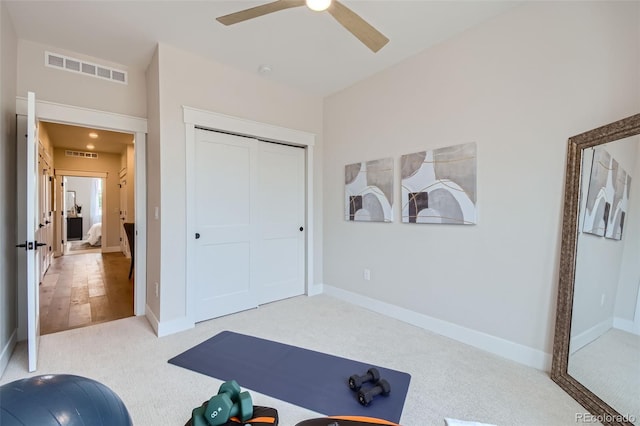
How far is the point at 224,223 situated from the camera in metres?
3.32

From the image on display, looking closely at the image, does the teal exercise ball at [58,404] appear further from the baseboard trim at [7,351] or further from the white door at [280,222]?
the white door at [280,222]

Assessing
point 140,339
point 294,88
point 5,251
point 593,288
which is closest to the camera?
point 593,288

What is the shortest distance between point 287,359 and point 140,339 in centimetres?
146

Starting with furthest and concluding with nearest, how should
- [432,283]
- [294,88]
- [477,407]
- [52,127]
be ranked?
[52,127] < [294,88] < [432,283] < [477,407]

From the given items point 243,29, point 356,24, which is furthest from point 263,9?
point 243,29

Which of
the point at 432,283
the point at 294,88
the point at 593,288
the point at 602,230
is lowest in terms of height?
the point at 432,283

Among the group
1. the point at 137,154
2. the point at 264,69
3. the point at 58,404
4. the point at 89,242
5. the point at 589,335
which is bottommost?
the point at 89,242

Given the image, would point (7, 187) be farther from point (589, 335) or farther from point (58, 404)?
point (589, 335)

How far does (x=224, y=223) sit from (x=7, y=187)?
5.91 ft

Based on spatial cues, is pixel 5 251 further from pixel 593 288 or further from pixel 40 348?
pixel 593 288

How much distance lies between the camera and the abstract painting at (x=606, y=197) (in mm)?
1759

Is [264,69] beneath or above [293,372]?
above

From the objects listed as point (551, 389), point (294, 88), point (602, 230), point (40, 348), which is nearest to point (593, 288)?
point (602, 230)

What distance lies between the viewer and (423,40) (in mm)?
2750
